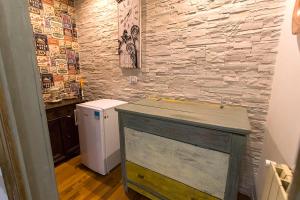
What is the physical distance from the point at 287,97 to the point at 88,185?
1993 millimetres

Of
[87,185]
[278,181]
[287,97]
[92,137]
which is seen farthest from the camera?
[92,137]

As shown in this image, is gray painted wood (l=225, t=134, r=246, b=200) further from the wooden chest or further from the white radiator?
the white radiator

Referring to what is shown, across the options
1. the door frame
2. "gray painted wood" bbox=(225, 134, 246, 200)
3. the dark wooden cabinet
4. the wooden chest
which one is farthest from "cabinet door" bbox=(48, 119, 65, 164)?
"gray painted wood" bbox=(225, 134, 246, 200)

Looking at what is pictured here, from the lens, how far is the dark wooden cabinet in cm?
203

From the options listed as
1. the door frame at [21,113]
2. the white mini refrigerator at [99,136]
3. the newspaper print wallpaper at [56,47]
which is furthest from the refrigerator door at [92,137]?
the door frame at [21,113]

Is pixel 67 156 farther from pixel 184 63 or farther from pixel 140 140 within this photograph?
pixel 184 63

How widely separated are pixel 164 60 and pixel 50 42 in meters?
1.68

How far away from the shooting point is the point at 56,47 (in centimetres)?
232

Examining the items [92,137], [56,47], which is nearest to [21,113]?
[92,137]

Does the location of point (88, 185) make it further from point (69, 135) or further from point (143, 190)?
point (69, 135)

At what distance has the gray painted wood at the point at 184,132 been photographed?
103 centimetres

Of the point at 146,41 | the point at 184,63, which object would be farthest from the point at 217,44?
the point at 146,41

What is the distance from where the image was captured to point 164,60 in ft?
5.97

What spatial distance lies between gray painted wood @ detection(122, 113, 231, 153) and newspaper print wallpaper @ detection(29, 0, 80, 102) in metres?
1.57
